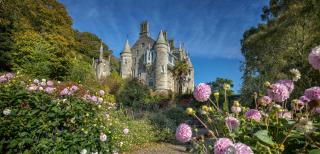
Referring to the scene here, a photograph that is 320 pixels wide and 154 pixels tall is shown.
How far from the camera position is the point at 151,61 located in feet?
140

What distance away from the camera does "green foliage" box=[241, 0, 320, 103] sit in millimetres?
11719

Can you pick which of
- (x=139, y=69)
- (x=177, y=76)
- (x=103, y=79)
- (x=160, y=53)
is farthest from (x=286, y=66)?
(x=139, y=69)

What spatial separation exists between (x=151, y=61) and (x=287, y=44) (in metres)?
29.0

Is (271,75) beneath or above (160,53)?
beneath

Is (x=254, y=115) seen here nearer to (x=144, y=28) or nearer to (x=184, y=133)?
(x=184, y=133)

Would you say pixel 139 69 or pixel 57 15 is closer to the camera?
pixel 57 15

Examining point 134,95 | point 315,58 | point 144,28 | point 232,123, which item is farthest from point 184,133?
point 144,28

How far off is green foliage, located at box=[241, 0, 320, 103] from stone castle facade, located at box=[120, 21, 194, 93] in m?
21.3

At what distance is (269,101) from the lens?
1897 millimetres

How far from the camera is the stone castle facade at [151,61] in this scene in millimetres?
38844

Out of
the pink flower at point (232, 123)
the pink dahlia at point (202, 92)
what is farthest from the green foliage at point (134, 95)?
the pink flower at point (232, 123)

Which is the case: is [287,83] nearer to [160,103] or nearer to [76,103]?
[76,103]

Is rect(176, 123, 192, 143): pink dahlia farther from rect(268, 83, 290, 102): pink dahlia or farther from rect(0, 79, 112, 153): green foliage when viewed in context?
rect(0, 79, 112, 153): green foliage

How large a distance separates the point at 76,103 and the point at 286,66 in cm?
1159
